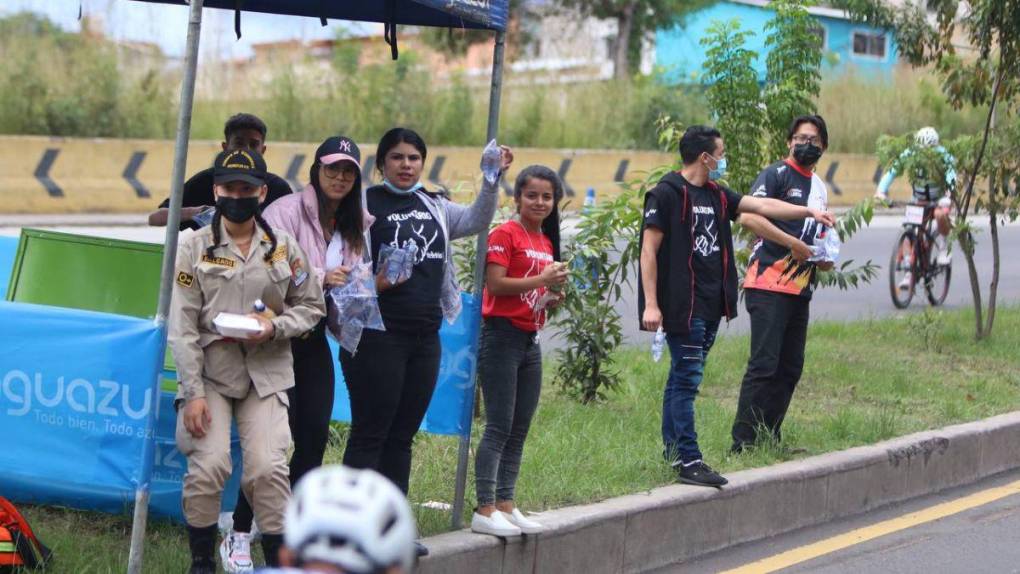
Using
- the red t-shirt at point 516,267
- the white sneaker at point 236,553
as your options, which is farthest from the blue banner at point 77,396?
the red t-shirt at point 516,267

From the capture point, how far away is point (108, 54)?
23703 mm

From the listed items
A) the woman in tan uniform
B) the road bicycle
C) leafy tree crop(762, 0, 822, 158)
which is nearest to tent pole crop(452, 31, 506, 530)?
the woman in tan uniform

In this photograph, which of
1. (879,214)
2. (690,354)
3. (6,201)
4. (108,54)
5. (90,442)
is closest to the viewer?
(90,442)

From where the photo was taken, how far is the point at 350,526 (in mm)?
2146

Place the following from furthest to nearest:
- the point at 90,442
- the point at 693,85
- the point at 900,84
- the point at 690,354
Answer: the point at 900,84 → the point at 693,85 → the point at 690,354 → the point at 90,442

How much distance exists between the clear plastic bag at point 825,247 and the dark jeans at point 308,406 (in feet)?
9.82

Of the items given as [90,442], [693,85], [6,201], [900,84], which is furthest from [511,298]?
[900,84]

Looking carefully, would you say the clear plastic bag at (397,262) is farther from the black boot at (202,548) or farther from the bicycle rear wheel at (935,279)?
the bicycle rear wheel at (935,279)

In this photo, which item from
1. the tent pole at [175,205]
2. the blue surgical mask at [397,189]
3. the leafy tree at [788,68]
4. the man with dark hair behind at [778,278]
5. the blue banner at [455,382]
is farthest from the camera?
the leafy tree at [788,68]

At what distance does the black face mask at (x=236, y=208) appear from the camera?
4855mm

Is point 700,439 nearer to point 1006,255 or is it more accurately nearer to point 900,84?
point 1006,255

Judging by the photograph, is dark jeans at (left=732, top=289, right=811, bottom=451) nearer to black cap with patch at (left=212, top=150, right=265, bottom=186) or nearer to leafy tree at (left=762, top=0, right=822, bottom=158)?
leafy tree at (left=762, top=0, right=822, bottom=158)

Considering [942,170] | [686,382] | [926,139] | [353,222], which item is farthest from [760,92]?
[353,222]

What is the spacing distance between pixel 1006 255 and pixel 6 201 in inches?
540
